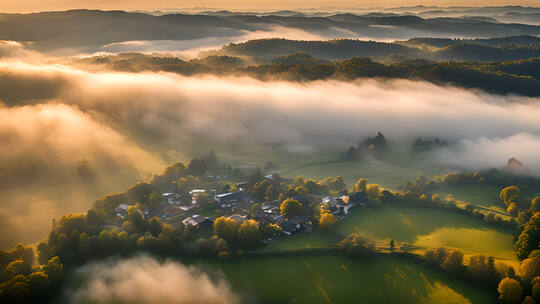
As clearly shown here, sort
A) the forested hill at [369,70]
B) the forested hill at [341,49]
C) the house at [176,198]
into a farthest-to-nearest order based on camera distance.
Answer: the forested hill at [341,49] → the forested hill at [369,70] → the house at [176,198]

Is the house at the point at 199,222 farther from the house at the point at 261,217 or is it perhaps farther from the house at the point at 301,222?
the house at the point at 301,222

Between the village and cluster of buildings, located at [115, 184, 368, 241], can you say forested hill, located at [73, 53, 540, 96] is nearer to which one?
the village

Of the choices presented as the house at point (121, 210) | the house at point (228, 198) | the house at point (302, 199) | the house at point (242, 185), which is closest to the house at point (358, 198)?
the house at point (302, 199)

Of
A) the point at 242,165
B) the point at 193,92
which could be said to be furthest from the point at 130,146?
the point at 193,92

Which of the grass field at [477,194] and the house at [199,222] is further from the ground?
the house at [199,222]

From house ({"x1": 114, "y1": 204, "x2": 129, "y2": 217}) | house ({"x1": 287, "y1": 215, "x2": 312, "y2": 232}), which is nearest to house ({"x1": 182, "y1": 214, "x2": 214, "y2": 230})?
house ({"x1": 114, "y1": 204, "x2": 129, "y2": 217})

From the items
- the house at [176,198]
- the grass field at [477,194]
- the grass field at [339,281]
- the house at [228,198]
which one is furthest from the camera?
the house at [176,198]

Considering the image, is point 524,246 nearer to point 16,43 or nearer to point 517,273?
point 517,273
